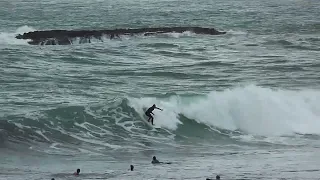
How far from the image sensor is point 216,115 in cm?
2445

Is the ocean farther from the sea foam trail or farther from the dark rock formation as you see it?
the dark rock formation

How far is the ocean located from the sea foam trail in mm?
44

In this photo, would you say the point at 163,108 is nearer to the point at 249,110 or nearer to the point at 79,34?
the point at 249,110

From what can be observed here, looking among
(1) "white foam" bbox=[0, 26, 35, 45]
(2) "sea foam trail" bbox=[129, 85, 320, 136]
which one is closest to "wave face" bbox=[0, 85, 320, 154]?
(2) "sea foam trail" bbox=[129, 85, 320, 136]

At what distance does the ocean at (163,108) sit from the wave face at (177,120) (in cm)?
4

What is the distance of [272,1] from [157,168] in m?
88.7

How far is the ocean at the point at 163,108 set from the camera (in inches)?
659

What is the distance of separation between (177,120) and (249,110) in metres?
3.22

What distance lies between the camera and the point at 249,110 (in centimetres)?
2498

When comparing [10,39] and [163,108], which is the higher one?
[10,39]

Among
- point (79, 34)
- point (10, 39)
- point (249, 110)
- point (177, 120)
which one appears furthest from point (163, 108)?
point (10, 39)

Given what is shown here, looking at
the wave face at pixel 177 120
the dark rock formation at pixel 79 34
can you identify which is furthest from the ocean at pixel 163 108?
the dark rock formation at pixel 79 34

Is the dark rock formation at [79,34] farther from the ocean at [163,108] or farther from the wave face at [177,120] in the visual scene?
the wave face at [177,120]

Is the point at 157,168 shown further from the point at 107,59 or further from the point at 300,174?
the point at 107,59
